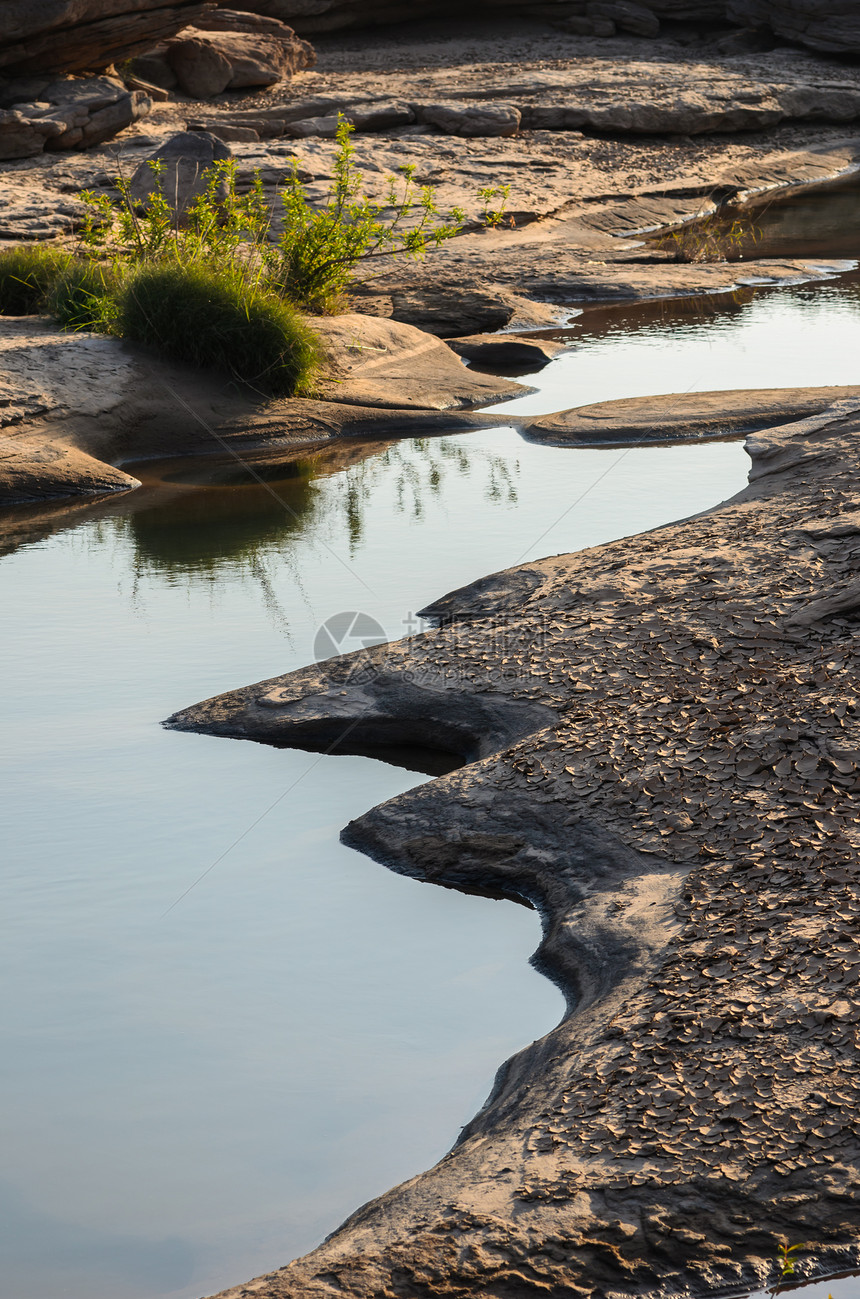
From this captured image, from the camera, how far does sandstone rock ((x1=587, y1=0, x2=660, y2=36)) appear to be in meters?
18.8

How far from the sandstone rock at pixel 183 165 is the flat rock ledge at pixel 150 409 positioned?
105 inches

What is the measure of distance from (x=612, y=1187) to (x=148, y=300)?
6.09m

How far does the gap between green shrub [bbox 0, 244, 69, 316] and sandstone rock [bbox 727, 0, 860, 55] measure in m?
14.8

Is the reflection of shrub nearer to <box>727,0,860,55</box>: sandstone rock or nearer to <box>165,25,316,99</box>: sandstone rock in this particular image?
<box>165,25,316,99</box>: sandstone rock

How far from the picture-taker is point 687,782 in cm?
302

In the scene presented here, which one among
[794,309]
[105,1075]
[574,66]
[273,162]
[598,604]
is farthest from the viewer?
[574,66]

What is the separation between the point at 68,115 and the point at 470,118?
4.39 metres

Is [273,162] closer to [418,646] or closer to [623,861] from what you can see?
[418,646]

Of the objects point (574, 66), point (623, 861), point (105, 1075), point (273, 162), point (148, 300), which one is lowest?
point (105, 1075)

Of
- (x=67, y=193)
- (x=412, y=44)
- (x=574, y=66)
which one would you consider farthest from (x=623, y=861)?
(x=412, y=44)

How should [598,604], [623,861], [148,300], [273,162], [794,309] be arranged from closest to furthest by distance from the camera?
[623,861] → [598,604] → [148,300] → [794,309] → [273,162]

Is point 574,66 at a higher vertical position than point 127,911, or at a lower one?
Answer: higher

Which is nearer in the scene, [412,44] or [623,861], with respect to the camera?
[623,861]

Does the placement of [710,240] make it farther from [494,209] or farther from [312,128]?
[312,128]
